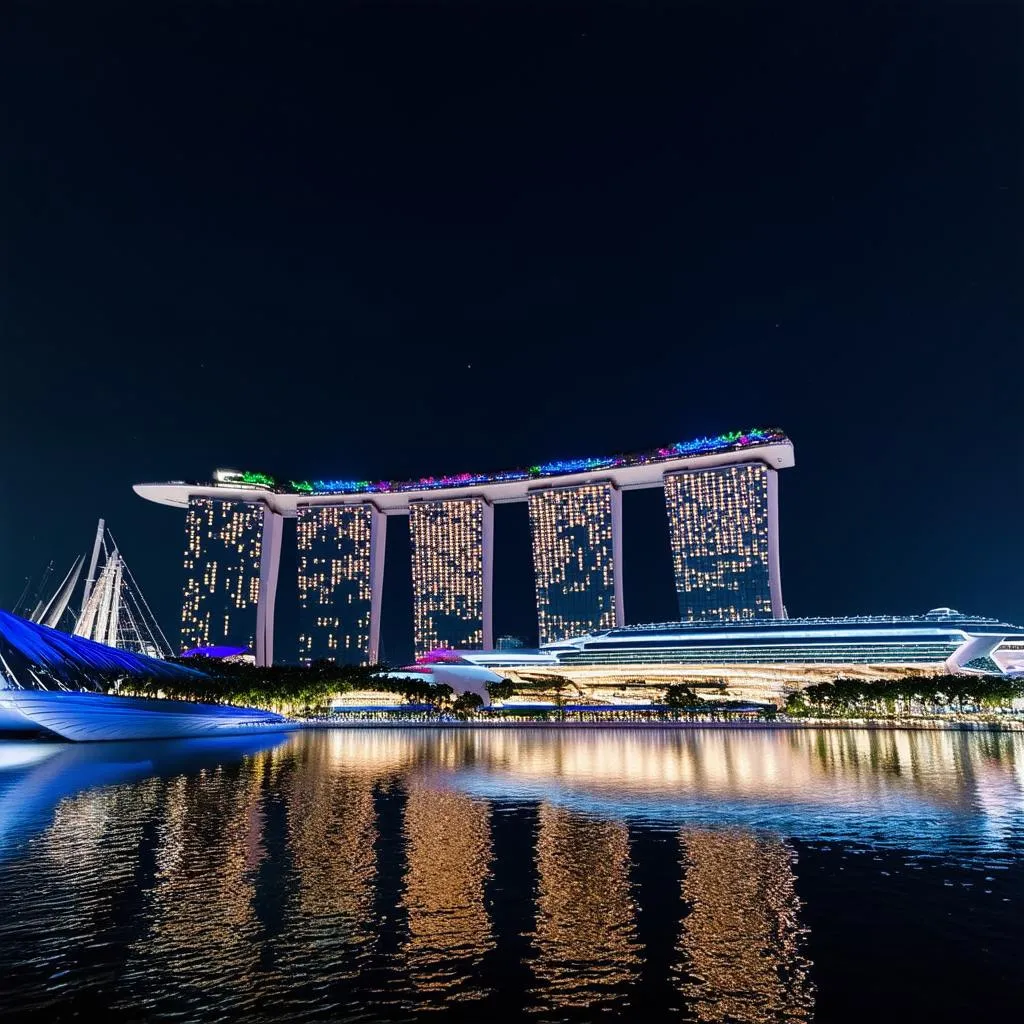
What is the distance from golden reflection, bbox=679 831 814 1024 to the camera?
13.6 meters

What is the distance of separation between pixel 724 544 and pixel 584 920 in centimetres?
12882

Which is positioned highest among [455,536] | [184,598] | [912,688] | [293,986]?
[455,536]

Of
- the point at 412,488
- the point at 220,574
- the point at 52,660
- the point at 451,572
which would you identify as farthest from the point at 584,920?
the point at 220,574

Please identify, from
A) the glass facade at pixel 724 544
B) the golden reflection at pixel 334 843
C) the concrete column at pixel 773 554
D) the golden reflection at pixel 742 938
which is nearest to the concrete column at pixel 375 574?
the glass facade at pixel 724 544

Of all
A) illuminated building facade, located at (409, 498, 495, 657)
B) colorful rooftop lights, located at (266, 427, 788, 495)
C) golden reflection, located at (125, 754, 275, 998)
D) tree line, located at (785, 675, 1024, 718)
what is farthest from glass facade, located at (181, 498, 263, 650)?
golden reflection, located at (125, 754, 275, 998)

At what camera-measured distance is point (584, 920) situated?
18.0 m

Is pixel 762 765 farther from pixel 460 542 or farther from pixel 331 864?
pixel 460 542

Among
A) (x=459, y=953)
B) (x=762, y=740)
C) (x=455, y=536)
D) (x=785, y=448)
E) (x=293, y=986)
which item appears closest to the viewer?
(x=293, y=986)

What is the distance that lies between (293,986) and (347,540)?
544ft

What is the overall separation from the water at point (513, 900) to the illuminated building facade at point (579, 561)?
114011mm

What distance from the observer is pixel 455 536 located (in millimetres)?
172375

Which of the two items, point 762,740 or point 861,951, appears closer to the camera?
point 861,951

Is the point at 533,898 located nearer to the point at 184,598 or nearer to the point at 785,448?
the point at 785,448

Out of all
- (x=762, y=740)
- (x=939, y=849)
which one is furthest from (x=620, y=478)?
(x=939, y=849)
